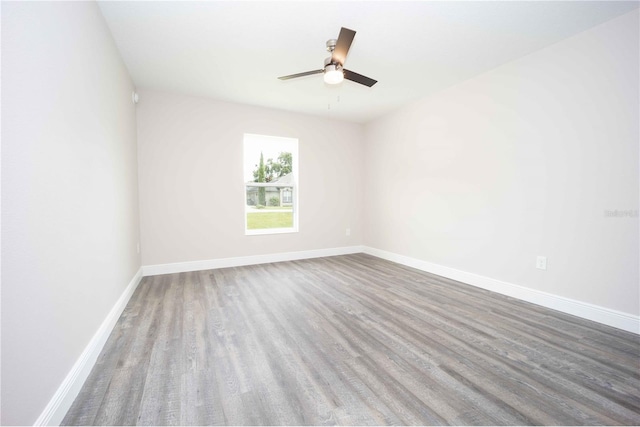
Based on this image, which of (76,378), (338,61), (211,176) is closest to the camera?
(76,378)

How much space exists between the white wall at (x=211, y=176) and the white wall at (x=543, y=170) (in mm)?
1700

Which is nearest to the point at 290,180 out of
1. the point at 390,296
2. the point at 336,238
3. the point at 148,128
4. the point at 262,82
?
the point at 336,238

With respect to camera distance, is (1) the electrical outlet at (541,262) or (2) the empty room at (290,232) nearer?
(2) the empty room at (290,232)

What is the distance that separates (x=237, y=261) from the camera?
4168 mm

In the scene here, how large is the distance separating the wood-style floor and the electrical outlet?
40 cm

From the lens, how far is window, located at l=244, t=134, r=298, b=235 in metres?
4.34

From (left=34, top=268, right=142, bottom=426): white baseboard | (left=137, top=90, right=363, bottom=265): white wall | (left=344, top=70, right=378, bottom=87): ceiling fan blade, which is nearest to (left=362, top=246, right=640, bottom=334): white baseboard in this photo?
(left=137, top=90, right=363, bottom=265): white wall

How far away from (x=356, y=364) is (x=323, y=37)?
8.68 ft

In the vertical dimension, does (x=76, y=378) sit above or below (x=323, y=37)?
below

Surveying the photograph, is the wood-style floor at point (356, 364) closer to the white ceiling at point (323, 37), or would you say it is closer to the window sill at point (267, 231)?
the window sill at point (267, 231)

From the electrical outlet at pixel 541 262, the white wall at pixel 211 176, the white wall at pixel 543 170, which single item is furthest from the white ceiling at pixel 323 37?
the electrical outlet at pixel 541 262

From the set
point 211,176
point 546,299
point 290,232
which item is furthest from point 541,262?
point 211,176

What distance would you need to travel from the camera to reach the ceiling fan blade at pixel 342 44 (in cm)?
190

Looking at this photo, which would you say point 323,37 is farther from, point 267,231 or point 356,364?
point 267,231
